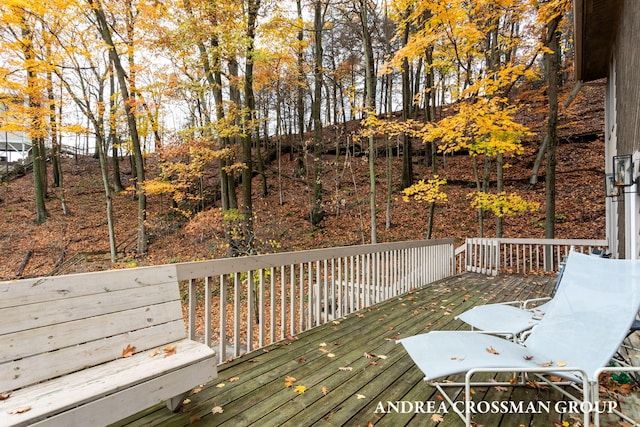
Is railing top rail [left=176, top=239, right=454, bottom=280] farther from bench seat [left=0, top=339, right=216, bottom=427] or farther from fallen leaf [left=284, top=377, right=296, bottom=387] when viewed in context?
fallen leaf [left=284, top=377, right=296, bottom=387]

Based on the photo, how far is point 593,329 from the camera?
84.3 inches

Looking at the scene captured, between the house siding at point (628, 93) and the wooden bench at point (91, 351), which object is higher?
the house siding at point (628, 93)

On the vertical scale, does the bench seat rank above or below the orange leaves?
above

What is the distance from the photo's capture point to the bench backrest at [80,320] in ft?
5.55

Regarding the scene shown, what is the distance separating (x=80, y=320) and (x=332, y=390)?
169 cm

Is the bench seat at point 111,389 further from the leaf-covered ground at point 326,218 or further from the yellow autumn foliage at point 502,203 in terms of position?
the yellow autumn foliage at point 502,203

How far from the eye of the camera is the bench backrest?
1692 mm

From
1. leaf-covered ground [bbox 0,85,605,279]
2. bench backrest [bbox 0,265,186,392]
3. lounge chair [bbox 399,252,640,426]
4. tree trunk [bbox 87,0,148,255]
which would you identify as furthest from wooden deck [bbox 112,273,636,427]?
tree trunk [bbox 87,0,148,255]

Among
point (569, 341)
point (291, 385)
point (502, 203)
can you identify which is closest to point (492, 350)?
point (569, 341)

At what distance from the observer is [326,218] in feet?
42.9

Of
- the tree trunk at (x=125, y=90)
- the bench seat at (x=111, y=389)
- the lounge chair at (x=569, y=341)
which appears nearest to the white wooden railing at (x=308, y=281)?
the bench seat at (x=111, y=389)

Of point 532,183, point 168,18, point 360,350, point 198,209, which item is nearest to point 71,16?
point 168,18

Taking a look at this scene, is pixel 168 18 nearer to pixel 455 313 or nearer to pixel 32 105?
pixel 32 105

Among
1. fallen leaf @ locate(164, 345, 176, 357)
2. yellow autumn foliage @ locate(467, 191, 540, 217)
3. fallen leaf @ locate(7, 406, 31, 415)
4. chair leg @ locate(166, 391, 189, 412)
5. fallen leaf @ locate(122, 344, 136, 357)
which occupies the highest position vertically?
yellow autumn foliage @ locate(467, 191, 540, 217)
